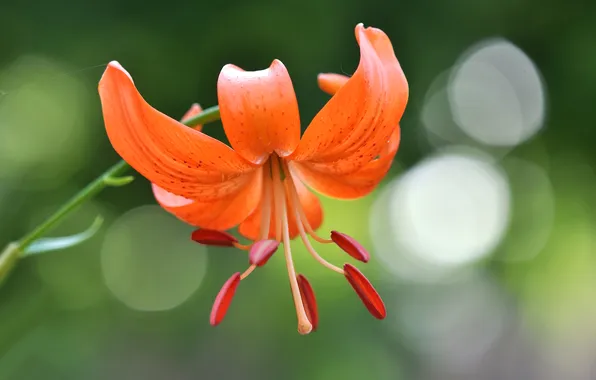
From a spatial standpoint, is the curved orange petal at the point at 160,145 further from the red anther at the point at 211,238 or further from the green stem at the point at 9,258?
the green stem at the point at 9,258

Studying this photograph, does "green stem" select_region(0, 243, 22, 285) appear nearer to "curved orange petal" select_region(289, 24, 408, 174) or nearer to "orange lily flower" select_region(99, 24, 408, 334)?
"orange lily flower" select_region(99, 24, 408, 334)

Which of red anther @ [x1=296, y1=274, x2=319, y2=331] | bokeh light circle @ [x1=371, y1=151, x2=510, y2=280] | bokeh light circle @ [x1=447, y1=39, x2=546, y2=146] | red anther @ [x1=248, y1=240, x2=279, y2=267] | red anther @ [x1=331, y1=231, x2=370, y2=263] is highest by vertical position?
red anther @ [x1=248, y1=240, x2=279, y2=267]

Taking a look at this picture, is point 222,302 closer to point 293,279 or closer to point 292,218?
point 293,279

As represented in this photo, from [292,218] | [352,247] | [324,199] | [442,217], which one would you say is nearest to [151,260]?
[324,199]

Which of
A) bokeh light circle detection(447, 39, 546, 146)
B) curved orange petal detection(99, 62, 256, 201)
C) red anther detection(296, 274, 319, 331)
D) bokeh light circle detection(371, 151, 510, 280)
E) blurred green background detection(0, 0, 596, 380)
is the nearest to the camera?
curved orange petal detection(99, 62, 256, 201)

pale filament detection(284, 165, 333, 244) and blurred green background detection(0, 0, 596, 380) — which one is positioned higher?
pale filament detection(284, 165, 333, 244)

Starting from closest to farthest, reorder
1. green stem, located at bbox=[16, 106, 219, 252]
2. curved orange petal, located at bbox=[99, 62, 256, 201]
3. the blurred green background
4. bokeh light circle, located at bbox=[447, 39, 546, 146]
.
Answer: curved orange petal, located at bbox=[99, 62, 256, 201], green stem, located at bbox=[16, 106, 219, 252], the blurred green background, bokeh light circle, located at bbox=[447, 39, 546, 146]

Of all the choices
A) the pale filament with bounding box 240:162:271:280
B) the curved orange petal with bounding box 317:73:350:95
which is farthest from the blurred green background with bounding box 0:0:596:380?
the curved orange petal with bounding box 317:73:350:95

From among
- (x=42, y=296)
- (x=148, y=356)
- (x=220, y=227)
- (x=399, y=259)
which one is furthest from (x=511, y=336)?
(x=220, y=227)
